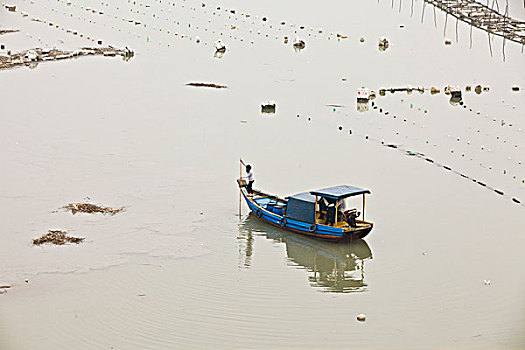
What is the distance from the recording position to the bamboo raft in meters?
24.0

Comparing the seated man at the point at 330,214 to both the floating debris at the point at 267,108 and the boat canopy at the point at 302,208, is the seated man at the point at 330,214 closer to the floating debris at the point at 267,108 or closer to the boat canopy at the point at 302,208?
the boat canopy at the point at 302,208

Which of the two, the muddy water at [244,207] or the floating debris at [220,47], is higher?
the floating debris at [220,47]

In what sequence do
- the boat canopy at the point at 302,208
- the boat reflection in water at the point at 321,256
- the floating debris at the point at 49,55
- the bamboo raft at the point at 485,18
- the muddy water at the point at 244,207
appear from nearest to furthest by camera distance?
1. the muddy water at the point at 244,207
2. the boat reflection in water at the point at 321,256
3. the boat canopy at the point at 302,208
4. the floating debris at the point at 49,55
5. the bamboo raft at the point at 485,18

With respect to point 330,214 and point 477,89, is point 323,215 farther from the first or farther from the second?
point 477,89

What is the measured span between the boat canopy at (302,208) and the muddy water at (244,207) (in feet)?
1.13

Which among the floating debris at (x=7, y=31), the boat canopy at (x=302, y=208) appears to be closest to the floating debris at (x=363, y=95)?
the boat canopy at (x=302, y=208)

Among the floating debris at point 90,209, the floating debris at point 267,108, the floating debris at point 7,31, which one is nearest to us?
the floating debris at point 90,209

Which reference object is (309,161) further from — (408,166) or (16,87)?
(16,87)

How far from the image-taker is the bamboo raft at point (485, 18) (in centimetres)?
2399

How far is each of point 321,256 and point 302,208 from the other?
2.31 feet

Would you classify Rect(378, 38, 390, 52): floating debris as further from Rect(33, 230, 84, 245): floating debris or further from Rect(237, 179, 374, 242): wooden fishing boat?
Rect(33, 230, 84, 245): floating debris

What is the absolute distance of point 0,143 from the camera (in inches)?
579

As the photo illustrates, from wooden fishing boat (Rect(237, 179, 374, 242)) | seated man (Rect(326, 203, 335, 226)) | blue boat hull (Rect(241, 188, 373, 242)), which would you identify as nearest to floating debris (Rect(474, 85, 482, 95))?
wooden fishing boat (Rect(237, 179, 374, 242))

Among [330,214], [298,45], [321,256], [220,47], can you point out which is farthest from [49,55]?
[321,256]
